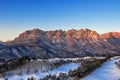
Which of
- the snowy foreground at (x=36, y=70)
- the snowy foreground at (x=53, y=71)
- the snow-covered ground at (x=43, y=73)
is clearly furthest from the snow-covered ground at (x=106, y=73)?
the snow-covered ground at (x=43, y=73)

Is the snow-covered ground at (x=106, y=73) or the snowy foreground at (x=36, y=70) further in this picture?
the snowy foreground at (x=36, y=70)

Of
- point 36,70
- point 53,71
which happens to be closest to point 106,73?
point 53,71

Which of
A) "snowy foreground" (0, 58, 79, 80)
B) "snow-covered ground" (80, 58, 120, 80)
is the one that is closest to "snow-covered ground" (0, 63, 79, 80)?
"snowy foreground" (0, 58, 79, 80)

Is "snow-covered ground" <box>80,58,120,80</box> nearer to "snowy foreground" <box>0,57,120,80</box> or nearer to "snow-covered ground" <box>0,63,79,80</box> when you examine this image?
"snowy foreground" <box>0,57,120,80</box>

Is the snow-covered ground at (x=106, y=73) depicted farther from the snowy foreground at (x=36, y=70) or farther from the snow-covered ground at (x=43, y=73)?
the snow-covered ground at (x=43, y=73)

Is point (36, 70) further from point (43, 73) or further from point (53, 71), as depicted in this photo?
point (53, 71)

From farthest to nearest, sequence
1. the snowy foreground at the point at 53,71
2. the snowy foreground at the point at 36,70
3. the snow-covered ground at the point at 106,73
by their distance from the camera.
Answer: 1. the snowy foreground at the point at 36,70
2. the snowy foreground at the point at 53,71
3. the snow-covered ground at the point at 106,73

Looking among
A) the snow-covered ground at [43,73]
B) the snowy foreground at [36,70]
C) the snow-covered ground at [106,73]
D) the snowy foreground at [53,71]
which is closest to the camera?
the snow-covered ground at [106,73]

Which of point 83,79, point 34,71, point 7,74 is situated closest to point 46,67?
point 34,71
